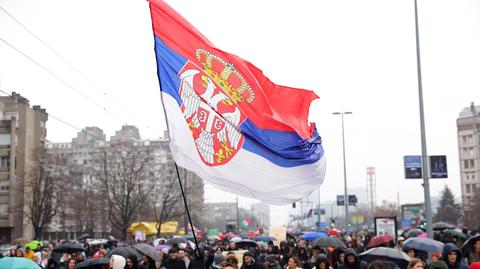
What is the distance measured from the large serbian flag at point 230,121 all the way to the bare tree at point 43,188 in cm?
5433

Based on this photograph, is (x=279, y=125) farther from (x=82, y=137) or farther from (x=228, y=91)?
(x=82, y=137)

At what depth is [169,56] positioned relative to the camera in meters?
9.66

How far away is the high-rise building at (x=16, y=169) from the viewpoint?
71938 mm

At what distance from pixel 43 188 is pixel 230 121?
62271 millimetres

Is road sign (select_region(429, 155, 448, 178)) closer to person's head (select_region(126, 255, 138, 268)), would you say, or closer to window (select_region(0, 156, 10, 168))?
person's head (select_region(126, 255, 138, 268))

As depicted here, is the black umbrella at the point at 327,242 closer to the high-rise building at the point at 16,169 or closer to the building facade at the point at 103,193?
the building facade at the point at 103,193

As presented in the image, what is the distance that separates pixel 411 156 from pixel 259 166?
48.1 ft

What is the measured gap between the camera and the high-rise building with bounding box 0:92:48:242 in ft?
236

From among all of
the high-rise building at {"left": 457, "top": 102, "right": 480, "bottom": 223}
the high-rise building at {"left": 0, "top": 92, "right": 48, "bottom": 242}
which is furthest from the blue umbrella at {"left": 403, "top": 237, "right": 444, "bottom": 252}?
the high-rise building at {"left": 457, "top": 102, "right": 480, "bottom": 223}

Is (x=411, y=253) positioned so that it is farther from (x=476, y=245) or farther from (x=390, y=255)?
(x=476, y=245)

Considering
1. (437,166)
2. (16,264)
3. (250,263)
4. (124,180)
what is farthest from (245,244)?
(124,180)

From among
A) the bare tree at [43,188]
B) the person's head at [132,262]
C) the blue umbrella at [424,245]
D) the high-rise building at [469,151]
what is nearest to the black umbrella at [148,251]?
the person's head at [132,262]

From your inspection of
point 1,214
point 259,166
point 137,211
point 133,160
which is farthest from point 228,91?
point 1,214

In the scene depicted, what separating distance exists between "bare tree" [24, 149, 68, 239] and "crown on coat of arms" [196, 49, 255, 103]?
178ft
